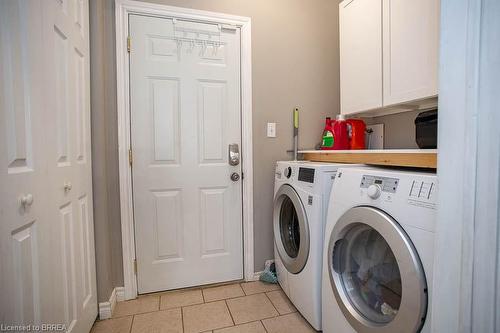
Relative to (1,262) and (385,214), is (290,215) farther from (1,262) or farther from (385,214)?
(1,262)

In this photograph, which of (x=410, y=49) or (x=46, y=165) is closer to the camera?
(x=46, y=165)

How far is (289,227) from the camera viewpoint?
178 centimetres

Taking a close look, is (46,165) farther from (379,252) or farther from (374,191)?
(379,252)

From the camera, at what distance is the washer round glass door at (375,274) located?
0.80m

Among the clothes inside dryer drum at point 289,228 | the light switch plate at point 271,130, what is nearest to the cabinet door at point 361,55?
the light switch plate at point 271,130

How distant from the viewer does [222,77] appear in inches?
74.8

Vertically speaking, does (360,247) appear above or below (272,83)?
below

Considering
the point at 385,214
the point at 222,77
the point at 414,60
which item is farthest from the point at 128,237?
the point at 414,60

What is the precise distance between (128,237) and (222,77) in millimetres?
1347

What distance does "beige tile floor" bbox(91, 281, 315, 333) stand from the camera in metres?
1.46

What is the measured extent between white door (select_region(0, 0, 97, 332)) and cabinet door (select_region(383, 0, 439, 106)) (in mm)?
1651

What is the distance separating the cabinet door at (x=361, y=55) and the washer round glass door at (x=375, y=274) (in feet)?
2.81

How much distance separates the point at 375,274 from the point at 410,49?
3.75 ft

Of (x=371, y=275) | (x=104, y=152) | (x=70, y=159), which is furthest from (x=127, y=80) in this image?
(x=371, y=275)
